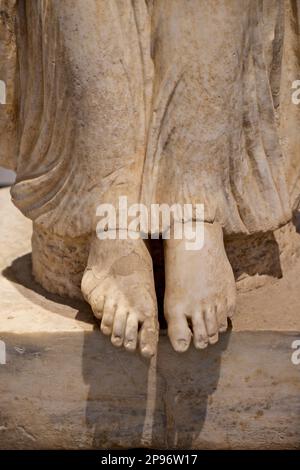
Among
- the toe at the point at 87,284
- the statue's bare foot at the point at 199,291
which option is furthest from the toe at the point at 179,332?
the toe at the point at 87,284

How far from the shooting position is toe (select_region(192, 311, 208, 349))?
4.70 ft

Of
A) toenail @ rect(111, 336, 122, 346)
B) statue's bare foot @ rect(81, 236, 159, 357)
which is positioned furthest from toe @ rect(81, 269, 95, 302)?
toenail @ rect(111, 336, 122, 346)

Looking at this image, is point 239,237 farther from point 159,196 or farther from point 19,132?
point 19,132

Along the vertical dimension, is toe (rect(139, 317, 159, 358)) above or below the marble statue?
below

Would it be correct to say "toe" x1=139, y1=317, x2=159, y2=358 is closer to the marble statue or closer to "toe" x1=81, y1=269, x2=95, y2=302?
the marble statue

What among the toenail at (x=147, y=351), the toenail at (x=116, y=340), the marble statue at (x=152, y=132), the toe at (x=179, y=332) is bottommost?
the toenail at (x=147, y=351)

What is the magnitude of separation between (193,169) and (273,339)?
0.34 metres

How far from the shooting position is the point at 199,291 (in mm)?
1470

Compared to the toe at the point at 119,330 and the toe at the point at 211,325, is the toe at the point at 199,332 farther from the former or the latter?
the toe at the point at 119,330

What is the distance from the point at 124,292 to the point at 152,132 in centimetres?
29

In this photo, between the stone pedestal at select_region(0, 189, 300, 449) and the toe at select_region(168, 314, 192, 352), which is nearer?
the toe at select_region(168, 314, 192, 352)

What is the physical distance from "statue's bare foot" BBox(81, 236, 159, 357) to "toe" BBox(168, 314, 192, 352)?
0.08ft

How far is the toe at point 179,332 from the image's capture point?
4.66 ft

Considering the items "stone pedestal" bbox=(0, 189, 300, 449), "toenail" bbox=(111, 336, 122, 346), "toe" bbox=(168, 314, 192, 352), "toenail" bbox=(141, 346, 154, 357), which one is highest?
"toe" bbox=(168, 314, 192, 352)
